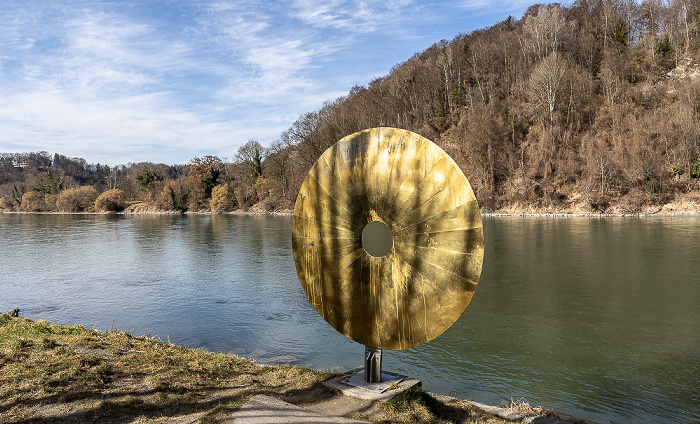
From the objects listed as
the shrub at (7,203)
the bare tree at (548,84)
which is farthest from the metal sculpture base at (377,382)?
the shrub at (7,203)

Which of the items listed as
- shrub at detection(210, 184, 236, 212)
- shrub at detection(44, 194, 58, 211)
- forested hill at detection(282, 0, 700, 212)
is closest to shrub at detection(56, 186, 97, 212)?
shrub at detection(44, 194, 58, 211)

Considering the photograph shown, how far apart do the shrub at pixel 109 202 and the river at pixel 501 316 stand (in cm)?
9507

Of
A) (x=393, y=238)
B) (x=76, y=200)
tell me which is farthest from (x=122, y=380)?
(x=76, y=200)

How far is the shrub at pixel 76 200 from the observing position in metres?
118

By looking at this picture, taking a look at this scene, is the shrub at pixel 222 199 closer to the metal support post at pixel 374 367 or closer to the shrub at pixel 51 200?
the shrub at pixel 51 200

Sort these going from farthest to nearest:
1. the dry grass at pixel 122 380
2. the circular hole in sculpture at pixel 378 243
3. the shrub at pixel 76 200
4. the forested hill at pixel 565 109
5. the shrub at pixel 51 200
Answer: the shrub at pixel 51 200 → the shrub at pixel 76 200 → the forested hill at pixel 565 109 → the circular hole in sculpture at pixel 378 243 → the dry grass at pixel 122 380

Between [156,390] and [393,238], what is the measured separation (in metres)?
3.81

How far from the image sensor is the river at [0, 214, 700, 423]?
872cm

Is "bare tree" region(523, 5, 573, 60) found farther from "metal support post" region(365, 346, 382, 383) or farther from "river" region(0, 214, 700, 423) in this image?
"metal support post" region(365, 346, 382, 383)

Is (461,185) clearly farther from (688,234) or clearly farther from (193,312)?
(688,234)

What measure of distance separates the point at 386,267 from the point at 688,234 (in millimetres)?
33663

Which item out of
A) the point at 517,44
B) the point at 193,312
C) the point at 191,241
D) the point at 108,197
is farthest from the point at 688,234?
the point at 108,197

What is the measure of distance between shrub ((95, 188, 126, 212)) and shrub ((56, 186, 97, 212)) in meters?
4.98

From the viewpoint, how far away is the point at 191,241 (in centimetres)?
3803
